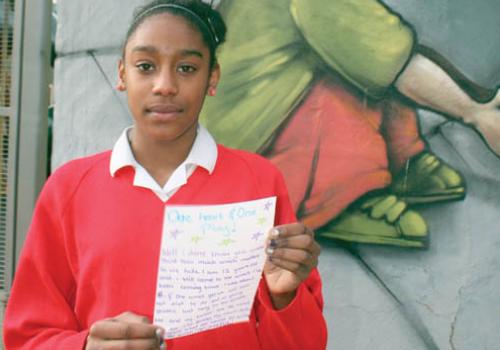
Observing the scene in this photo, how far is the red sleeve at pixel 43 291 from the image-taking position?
4.22 ft

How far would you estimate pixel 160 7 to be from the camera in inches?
55.7

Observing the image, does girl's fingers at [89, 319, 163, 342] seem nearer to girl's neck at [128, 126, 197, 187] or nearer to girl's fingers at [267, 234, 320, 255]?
Answer: girl's fingers at [267, 234, 320, 255]

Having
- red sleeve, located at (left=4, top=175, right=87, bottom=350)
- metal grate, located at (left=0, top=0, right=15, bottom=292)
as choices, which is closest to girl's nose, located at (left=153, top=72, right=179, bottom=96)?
red sleeve, located at (left=4, top=175, right=87, bottom=350)

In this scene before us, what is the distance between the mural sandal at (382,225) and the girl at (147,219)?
3.77 ft

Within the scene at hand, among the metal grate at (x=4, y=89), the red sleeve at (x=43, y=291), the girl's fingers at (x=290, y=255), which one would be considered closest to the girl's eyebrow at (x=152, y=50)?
the red sleeve at (x=43, y=291)

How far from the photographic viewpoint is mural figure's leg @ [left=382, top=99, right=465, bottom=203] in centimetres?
252

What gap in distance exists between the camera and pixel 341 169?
256 cm

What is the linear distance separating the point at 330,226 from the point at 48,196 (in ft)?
4.71

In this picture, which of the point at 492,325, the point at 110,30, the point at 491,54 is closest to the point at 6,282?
the point at 110,30

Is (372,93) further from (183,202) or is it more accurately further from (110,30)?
(183,202)

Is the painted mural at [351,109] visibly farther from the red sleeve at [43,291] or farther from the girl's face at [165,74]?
the red sleeve at [43,291]

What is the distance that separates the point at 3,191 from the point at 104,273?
1830mm

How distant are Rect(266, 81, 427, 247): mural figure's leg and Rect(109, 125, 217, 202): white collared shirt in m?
1.14

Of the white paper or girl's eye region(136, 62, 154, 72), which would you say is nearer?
the white paper
